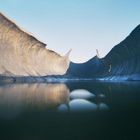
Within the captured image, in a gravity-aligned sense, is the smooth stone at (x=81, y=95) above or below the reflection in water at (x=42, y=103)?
below

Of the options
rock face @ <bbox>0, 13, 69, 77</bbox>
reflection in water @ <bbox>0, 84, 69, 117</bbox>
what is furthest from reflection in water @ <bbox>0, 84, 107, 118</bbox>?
rock face @ <bbox>0, 13, 69, 77</bbox>

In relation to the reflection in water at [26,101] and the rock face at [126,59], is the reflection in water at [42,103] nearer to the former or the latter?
→ the reflection in water at [26,101]

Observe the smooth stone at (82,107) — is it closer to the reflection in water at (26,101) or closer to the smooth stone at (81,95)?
the reflection in water at (26,101)

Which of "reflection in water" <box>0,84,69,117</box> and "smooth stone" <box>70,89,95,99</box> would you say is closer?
"reflection in water" <box>0,84,69,117</box>

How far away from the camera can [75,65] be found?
579 feet

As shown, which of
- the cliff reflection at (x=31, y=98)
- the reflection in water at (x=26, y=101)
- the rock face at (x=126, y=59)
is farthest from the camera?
the rock face at (x=126, y=59)

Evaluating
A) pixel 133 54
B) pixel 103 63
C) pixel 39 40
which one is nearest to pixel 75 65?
pixel 103 63

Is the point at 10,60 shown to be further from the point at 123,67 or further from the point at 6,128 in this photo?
the point at 6,128

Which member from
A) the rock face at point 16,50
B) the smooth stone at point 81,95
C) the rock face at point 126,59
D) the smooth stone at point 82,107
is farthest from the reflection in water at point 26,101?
the rock face at point 126,59

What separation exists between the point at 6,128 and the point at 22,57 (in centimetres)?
7283

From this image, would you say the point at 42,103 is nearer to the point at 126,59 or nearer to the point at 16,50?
the point at 16,50

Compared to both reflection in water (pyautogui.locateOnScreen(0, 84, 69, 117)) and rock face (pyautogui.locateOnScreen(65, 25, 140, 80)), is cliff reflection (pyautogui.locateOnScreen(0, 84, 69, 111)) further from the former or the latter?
rock face (pyautogui.locateOnScreen(65, 25, 140, 80))

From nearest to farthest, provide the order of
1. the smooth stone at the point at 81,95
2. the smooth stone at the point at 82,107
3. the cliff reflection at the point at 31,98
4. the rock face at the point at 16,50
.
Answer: the smooth stone at the point at 82,107 < the cliff reflection at the point at 31,98 < the smooth stone at the point at 81,95 < the rock face at the point at 16,50

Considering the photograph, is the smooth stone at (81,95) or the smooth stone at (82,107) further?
the smooth stone at (81,95)
